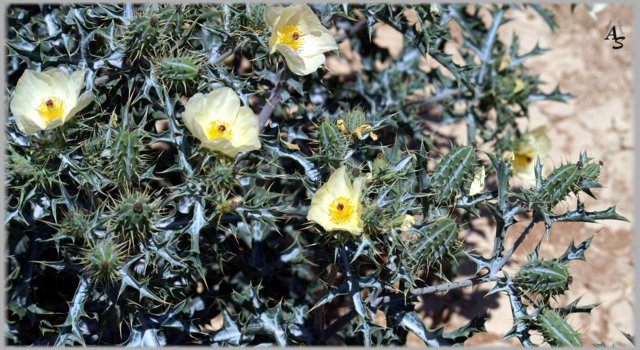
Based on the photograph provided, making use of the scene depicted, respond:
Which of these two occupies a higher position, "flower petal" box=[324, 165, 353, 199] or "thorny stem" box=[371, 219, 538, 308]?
"flower petal" box=[324, 165, 353, 199]

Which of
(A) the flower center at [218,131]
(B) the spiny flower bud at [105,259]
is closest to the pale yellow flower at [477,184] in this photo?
(A) the flower center at [218,131]

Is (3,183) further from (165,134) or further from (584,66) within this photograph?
(584,66)

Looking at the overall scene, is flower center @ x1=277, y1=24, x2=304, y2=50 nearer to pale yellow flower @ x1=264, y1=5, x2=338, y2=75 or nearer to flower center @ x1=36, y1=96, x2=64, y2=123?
pale yellow flower @ x1=264, y1=5, x2=338, y2=75

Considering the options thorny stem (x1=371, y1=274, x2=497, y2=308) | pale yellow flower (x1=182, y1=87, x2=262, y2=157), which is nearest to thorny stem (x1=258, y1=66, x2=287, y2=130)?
pale yellow flower (x1=182, y1=87, x2=262, y2=157)

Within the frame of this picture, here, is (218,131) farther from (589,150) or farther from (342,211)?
(589,150)

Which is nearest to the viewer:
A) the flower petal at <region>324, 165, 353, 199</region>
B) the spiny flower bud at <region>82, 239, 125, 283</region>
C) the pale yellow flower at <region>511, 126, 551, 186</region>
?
the spiny flower bud at <region>82, 239, 125, 283</region>

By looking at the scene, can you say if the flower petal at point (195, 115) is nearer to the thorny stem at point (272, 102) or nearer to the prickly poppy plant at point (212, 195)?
the prickly poppy plant at point (212, 195)
